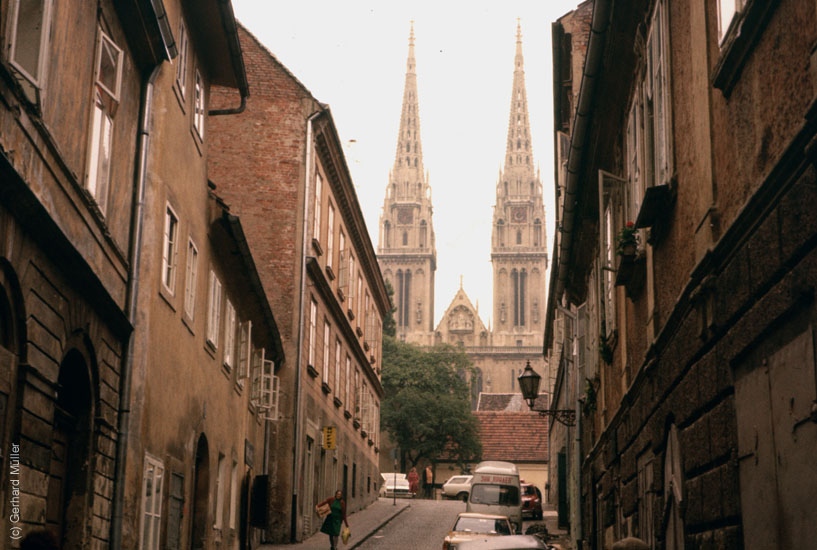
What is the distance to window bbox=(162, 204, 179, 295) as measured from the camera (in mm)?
14688

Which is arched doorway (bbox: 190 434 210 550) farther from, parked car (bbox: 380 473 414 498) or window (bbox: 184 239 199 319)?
parked car (bbox: 380 473 414 498)

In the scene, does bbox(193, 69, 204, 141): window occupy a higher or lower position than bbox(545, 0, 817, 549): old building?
higher

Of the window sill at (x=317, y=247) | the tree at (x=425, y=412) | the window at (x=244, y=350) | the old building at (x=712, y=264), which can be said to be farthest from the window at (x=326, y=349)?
the tree at (x=425, y=412)

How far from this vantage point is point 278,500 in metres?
26.5

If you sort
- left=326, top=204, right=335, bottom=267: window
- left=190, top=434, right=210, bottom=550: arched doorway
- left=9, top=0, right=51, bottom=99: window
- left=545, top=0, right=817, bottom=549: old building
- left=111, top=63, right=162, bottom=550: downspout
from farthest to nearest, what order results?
1. left=326, top=204, right=335, bottom=267: window
2. left=190, top=434, right=210, bottom=550: arched doorway
3. left=111, top=63, right=162, bottom=550: downspout
4. left=9, top=0, right=51, bottom=99: window
5. left=545, top=0, right=817, bottom=549: old building

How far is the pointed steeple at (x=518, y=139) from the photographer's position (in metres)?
155

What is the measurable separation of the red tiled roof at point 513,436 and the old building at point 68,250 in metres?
63.1

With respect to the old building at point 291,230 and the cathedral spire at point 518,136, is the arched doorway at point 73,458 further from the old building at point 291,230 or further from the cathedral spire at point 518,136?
the cathedral spire at point 518,136

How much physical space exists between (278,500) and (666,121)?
1914 cm

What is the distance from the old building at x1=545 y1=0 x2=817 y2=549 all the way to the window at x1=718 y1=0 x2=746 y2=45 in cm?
2

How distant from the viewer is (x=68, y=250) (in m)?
9.77

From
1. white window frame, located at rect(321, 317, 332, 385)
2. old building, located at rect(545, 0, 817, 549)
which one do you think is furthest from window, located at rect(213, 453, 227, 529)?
white window frame, located at rect(321, 317, 332, 385)

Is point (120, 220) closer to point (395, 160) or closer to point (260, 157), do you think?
point (260, 157)

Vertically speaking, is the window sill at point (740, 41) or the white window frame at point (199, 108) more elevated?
the white window frame at point (199, 108)
